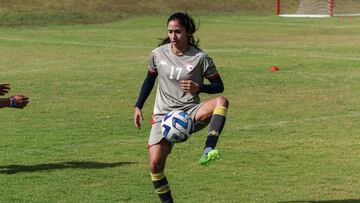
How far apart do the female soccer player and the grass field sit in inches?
32.9

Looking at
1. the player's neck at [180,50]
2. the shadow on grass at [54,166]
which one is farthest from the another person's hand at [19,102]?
the player's neck at [180,50]

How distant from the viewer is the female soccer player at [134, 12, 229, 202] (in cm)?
977

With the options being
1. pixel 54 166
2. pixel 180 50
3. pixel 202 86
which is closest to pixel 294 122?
pixel 54 166

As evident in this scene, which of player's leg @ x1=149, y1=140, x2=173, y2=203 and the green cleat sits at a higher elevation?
the green cleat

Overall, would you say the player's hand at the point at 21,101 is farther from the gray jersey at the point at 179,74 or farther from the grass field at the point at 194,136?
the gray jersey at the point at 179,74

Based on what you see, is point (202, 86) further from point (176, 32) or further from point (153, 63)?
point (153, 63)

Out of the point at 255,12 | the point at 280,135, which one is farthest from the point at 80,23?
the point at 280,135

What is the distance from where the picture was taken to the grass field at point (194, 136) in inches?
437

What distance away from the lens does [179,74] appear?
9.99 m

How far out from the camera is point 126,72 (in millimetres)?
25500

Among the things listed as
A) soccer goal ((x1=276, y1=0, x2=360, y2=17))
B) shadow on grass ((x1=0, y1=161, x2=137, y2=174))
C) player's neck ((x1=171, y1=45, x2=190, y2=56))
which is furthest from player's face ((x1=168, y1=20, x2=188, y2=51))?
soccer goal ((x1=276, y1=0, x2=360, y2=17))

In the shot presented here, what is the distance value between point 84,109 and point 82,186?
7.33m

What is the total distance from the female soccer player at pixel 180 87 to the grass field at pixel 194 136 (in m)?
0.84

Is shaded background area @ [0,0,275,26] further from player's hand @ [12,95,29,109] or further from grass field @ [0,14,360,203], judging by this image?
player's hand @ [12,95,29,109]
